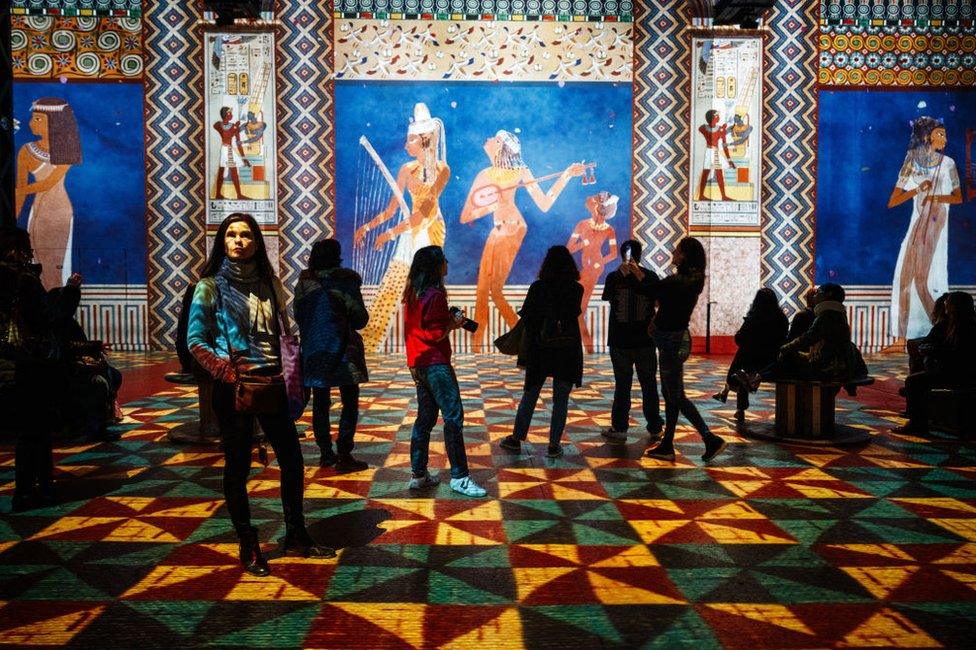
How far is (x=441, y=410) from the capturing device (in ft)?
13.6

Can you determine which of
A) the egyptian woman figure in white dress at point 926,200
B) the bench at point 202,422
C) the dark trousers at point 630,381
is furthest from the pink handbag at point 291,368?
the egyptian woman figure in white dress at point 926,200

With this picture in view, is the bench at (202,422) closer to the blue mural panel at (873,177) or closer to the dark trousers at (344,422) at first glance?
the dark trousers at (344,422)

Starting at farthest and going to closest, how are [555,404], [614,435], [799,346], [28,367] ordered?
[614,435], [799,346], [555,404], [28,367]

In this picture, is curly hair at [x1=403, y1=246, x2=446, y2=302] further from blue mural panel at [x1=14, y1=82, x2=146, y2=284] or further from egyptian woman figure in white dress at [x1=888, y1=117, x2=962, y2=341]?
egyptian woman figure in white dress at [x1=888, y1=117, x2=962, y2=341]

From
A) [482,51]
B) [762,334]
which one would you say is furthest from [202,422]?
[482,51]

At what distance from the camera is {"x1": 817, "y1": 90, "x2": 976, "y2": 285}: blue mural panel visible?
11.4 m

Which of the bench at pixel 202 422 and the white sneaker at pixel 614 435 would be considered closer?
the bench at pixel 202 422

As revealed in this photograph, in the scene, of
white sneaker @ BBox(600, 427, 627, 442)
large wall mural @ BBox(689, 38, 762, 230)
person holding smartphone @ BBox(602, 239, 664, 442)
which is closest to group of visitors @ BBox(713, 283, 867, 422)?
person holding smartphone @ BBox(602, 239, 664, 442)

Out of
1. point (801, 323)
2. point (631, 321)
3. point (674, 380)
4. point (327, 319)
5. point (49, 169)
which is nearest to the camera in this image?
point (327, 319)

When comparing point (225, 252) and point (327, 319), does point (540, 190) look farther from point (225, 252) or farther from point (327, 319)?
point (225, 252)

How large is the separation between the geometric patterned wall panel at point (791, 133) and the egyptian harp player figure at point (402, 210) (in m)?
4.87

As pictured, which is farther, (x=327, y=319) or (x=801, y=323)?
(x=801, y=323)

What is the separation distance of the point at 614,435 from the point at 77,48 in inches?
390

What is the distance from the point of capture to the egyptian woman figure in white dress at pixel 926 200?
37.3ft
